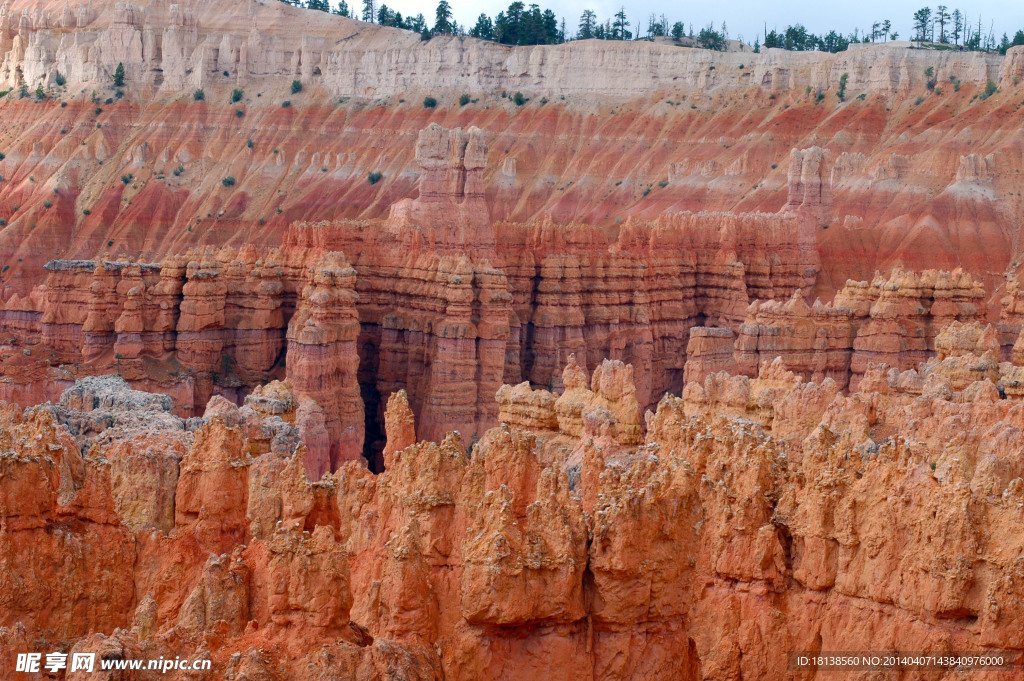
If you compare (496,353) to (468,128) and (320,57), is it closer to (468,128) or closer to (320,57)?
(468,128)

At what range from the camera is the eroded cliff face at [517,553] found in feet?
38.0

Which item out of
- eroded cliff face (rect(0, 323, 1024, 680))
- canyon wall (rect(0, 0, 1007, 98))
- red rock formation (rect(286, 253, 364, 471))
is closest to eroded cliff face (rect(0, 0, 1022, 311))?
canyon wall (rect(0, 0, 1007, 98))

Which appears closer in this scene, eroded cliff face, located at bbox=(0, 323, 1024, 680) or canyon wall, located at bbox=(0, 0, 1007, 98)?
eroded cliff face, located at bbox=(0, 323, 1024, 680)

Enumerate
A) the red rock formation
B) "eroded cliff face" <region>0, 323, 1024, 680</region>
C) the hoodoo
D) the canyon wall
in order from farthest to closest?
the canyon wall
the red rock formation
the hoodoo
"eroded cliff face" <region>0, 323, 1024, 680</region>

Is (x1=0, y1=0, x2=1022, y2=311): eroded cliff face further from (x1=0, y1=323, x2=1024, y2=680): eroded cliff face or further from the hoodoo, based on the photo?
(x1=0, y1=323, x2=1024, y2=680): eroded cliff face

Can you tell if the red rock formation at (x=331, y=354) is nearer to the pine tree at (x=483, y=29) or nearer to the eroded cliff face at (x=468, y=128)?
the eroded cliff face at (x=468, y=128)

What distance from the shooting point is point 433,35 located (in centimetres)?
9450

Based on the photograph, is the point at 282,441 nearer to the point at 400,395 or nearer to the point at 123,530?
the point at 400,395

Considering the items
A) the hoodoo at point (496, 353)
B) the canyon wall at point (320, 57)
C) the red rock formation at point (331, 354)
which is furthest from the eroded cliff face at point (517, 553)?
the canyon wall at point (320, 57)

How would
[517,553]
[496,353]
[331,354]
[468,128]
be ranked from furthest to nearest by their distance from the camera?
[468,128] < [496,353] < [331,354] < [517,553]

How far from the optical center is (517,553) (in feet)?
38.6

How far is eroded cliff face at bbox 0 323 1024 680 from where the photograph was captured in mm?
11570

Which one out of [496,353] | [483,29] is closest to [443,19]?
[483,29]

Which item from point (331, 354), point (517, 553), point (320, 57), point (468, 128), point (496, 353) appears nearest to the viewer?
point (517, 553)
